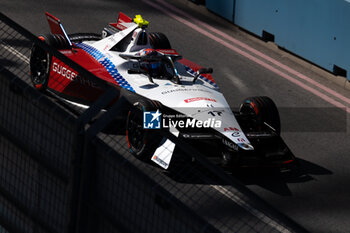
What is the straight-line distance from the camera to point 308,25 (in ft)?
44.5

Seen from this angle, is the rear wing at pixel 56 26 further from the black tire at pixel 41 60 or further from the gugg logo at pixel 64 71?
the gugg logo at pixel 64 71

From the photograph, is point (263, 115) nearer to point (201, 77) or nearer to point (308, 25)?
point (201, 77)

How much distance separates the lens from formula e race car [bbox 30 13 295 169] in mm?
9719

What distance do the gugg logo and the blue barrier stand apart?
15.5ft

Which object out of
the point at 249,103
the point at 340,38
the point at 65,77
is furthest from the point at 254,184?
the point at 340,38

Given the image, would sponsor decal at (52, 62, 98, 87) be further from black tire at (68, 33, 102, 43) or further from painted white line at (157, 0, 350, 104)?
painted white line at (157, 0, 350, 104)

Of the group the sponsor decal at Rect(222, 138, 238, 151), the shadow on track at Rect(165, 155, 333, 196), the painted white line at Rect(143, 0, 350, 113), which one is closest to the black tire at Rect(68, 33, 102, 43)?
the painted white line at Rect(143, 0, 350, 113)

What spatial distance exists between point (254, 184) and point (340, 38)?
4309mm

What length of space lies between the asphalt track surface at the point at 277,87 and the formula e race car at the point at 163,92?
558 millimetres

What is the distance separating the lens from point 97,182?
15.0 ft

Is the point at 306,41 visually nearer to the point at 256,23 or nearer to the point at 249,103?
the point at 256,23

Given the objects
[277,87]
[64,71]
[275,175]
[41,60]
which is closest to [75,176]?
[275,175]

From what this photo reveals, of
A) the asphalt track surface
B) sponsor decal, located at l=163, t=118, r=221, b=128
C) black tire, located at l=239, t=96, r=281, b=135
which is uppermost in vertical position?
sponsor decal, located at l=163, t=118, r=221, b=128

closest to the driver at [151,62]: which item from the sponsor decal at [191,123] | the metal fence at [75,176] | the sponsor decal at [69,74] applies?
the sponsor decal at [69,74]
